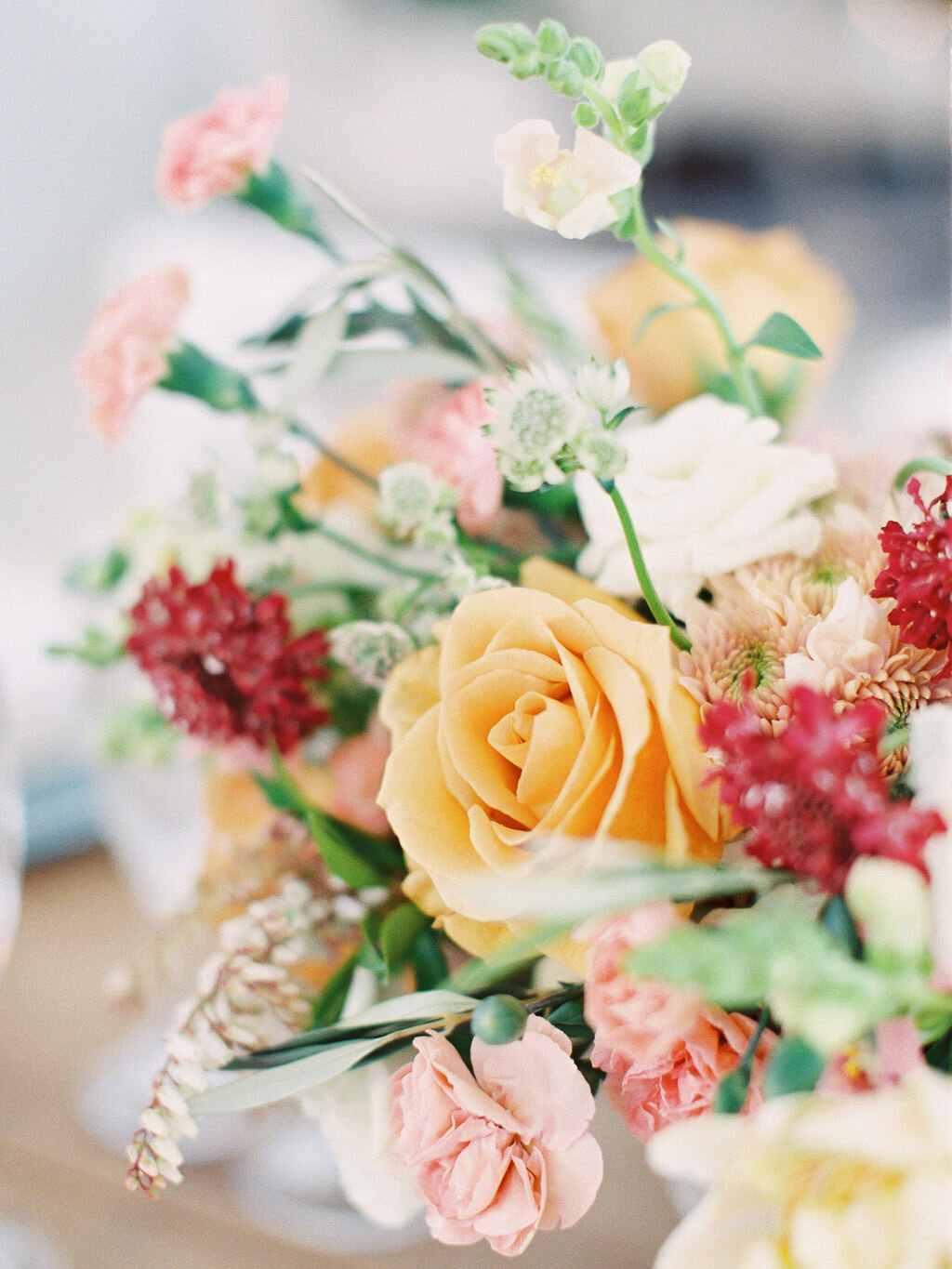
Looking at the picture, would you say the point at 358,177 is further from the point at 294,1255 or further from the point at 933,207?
the point at 294,1255

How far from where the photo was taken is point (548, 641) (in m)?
0.26

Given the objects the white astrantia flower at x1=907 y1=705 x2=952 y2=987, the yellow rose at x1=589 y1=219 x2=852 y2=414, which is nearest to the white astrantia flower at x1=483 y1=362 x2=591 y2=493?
the white astrantia flower at x1=907 y1=705 x2=952 y2=987

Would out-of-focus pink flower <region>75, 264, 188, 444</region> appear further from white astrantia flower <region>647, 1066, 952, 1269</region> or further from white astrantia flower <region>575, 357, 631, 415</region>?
white astrantia flower <region>647, 1066, 952, 1269</region>

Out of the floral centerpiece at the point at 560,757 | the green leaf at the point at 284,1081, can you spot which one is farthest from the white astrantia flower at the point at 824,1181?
the green leaf at the point at 284,1081

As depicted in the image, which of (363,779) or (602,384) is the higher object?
(602,384)

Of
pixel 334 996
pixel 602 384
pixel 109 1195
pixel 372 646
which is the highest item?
pixel 602 384

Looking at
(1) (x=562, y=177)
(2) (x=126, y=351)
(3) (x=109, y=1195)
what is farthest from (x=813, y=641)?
(3) (x=109, y=1195)

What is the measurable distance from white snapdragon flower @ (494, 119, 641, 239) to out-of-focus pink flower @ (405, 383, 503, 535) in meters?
0.08

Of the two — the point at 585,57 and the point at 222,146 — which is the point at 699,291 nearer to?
the point at 585,57

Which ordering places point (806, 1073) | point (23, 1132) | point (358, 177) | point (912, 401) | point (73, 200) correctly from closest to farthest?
point (806, 1073) → point (23, 1132) → point (912, 401) → point (73, 200) → point (358, 177)

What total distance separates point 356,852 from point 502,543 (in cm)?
14

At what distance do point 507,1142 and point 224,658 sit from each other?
0.59ft

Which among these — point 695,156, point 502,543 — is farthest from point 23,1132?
point 695,156

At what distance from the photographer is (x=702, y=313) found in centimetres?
48
